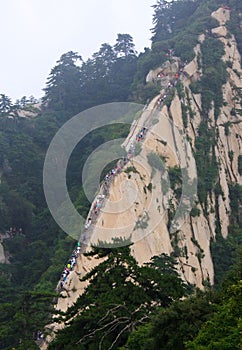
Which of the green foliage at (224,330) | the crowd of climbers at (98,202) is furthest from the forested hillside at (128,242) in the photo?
the crowd of climbers at (98,202)

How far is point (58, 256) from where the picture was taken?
21984 millimetres

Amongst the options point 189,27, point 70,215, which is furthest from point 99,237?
point 189,27

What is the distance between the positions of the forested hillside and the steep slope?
18 cm

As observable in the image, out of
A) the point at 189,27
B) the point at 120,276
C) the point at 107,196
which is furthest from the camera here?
the point at 189,27

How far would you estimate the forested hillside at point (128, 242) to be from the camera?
10.8m

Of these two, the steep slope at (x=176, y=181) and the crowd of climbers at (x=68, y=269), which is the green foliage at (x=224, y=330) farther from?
the crowd of climbers at (x=68, y=269)

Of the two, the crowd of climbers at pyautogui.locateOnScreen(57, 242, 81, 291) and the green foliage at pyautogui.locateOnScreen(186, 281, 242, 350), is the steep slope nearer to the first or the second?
the crowd of climbers at pyautogui.locateOnScreen(57, 242, 81, 291)

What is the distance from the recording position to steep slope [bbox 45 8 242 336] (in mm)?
21188

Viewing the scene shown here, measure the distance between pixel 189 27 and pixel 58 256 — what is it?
23.2 meters

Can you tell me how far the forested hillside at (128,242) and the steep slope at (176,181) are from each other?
0.58 ft

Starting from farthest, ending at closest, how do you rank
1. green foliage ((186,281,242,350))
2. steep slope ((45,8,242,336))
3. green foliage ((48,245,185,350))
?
steep slope ((45,8,242,336)) → green foliage ((48,245,185,350)) → green foliage ((186,281,242,350))

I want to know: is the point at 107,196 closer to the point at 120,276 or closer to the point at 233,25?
the point at 120,276

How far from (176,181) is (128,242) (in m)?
6.18

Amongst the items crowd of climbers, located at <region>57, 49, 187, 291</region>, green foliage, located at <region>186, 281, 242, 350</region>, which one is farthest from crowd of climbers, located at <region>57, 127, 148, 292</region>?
green foliage, located at <region>186, 281, 242, 350</region>
